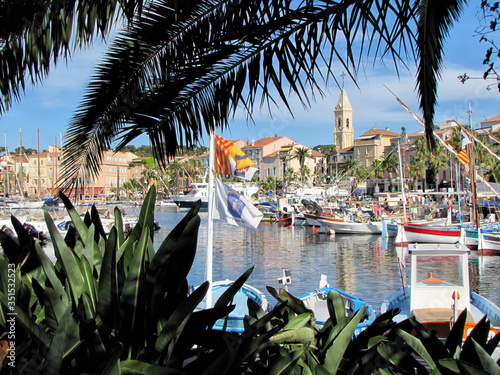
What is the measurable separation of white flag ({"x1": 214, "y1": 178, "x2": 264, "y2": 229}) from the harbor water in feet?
17.4

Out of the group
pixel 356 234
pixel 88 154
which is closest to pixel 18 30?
pixel 88 154

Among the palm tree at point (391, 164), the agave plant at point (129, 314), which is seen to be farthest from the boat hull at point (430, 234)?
the palm tree at point (391, 164)

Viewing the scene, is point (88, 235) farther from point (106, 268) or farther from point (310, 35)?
point (310, 35)

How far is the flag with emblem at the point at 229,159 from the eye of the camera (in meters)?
11.8

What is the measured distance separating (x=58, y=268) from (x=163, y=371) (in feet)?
5.02

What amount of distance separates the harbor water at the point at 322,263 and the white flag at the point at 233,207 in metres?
5.30

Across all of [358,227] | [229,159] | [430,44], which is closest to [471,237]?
[358,227]

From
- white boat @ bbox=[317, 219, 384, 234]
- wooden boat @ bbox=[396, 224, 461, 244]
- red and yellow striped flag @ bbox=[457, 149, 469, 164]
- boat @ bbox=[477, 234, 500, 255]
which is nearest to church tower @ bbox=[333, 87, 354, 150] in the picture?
white boat @ bbox=[317, 219, 384, 234]

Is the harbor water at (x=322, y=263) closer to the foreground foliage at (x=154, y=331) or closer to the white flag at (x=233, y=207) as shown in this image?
the white flag at (x=233, y=207)

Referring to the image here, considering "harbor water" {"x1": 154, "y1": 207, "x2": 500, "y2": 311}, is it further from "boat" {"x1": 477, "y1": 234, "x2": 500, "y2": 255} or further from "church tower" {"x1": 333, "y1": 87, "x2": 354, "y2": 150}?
"church tower" {"x1": 333, "y1": 87, "x2": 354, "y2": 150}

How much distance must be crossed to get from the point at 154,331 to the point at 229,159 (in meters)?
8.80

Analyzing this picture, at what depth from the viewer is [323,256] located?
34188 millimetres

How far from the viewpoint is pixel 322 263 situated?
102 ft

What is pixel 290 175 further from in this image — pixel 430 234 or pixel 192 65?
pixel 192 65
